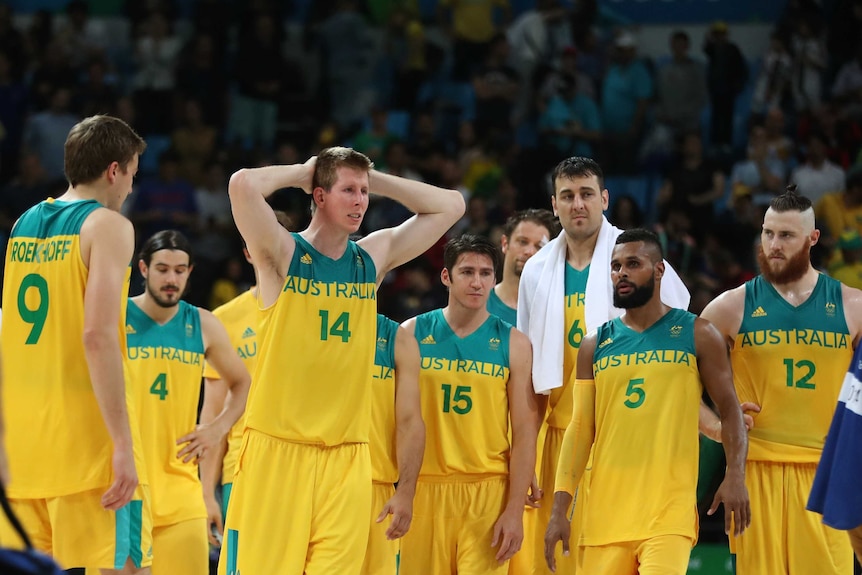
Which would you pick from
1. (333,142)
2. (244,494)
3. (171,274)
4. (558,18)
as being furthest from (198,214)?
(244,494)

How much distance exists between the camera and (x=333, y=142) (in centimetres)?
1454

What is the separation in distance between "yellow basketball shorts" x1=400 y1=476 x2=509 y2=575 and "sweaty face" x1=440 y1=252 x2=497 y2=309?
104 cm

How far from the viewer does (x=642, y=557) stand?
6.13 meters

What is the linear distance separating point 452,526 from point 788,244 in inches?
96.8

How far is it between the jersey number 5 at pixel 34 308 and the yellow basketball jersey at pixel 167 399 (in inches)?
85.1

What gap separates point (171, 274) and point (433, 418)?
6.24 ft

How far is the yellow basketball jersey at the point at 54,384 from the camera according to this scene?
515 cm

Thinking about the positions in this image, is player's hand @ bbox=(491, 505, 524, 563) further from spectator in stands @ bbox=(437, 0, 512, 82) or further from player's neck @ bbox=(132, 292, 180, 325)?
spectator in stands @ bbox=(437, 0, 512, 82)

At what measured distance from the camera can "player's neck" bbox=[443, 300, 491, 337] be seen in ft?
23.6

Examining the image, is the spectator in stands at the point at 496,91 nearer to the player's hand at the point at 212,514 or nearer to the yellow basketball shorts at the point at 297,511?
the player's hand at the point at 212,514

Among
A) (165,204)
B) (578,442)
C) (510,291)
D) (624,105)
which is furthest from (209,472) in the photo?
(624,105)

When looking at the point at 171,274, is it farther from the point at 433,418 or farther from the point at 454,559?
the point at 454,559

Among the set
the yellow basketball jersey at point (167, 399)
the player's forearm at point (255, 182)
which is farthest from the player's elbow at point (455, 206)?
the yellow basketball jersey at point (167, 399)

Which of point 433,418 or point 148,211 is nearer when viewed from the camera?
point 433,418
